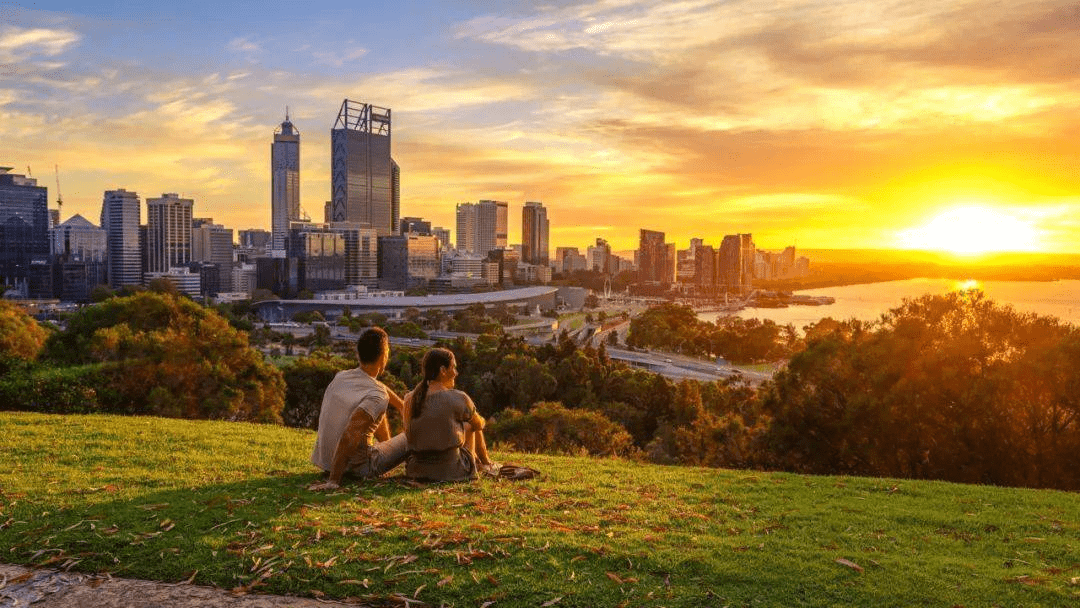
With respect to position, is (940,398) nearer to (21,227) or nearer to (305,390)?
(305,390)

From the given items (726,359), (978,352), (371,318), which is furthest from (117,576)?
(371,318)

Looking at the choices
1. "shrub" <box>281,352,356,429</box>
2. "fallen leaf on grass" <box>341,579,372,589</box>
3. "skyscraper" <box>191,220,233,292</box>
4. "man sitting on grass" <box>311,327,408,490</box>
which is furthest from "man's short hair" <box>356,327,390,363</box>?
"skyscraper" <box>191,220,233,292</box>

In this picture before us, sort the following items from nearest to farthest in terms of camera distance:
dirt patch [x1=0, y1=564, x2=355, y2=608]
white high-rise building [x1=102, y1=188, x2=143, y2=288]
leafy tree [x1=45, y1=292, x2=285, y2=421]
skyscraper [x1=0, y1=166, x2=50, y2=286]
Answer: dirt patch [x1=0, y1=564, x2=355, y2=608] → leafy tree [x1=45, y1=292, x2=285, y2=421] → skyscraper [x1=0, y1=166, x2=50, y2=286] → white high-rise building [x1=102, y1=188, x2=143, y2=288]

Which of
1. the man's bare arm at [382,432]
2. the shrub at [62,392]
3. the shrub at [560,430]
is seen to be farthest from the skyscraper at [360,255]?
the man's bare arm at [382,432]

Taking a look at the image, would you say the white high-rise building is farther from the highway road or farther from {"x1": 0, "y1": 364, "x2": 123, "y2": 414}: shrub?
{"x1": 0, "y1": 364, "x2": 123, "y2": 414}: shrub

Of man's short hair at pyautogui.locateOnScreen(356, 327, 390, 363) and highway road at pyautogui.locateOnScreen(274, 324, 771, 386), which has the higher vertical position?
man's short hair at pyautogui.locateOnScreen(356, 327, 390, 363)

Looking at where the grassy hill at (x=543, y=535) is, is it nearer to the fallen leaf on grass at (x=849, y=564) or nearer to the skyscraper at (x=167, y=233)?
the fallen leaf on grass at (x=849, y=564)
